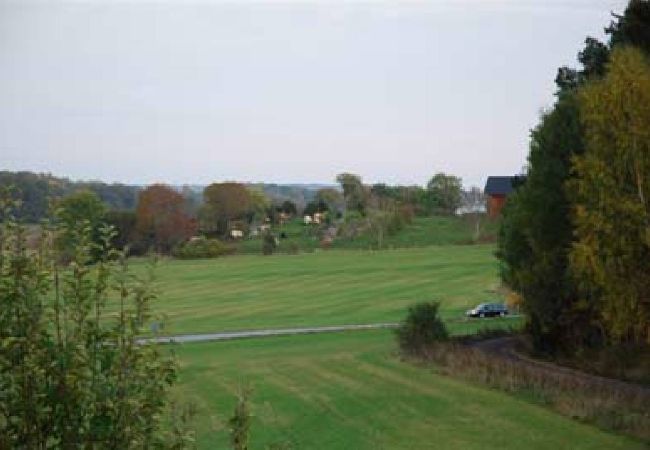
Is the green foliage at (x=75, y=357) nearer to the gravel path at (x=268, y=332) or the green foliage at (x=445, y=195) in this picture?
the gravel path at (x=268, y=332)

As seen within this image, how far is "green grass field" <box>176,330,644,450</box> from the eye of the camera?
766 inches

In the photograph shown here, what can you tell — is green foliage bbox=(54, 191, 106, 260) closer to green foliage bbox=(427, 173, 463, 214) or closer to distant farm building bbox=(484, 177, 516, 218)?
distant farm building bbox=(484, 177, 516, 218)

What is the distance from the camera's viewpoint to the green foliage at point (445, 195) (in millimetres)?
130125

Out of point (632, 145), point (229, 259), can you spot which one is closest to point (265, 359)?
point (632, 145)

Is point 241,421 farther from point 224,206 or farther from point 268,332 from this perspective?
point 224,206

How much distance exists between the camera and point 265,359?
118 ft

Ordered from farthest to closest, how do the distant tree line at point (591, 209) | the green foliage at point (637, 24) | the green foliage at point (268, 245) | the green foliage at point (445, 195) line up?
the green foliage at point (445, 195) < the green foliage at point (268, 245) < the green foliage at point (637, 24) < the distant tree line at point (591, 209)

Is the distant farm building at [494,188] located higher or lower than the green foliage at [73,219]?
higher

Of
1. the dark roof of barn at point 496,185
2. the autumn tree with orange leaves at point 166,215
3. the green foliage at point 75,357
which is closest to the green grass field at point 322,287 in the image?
the autumn tree with orange leaves at point 166,215

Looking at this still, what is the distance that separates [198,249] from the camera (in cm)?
9956

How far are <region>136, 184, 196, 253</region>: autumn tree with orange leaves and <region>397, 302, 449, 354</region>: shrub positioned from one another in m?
55.1

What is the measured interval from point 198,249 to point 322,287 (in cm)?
3280

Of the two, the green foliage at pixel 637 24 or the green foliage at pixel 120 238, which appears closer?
the green foliage at pixel 120 238

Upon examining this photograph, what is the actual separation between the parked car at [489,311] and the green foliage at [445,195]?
7889cm
